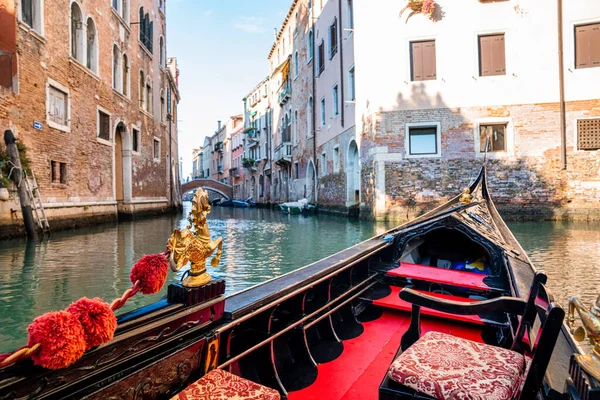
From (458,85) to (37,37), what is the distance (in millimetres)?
8510

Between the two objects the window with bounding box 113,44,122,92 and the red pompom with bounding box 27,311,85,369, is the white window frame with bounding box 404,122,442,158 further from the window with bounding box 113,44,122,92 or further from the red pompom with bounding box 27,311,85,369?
the red pompom with bounding box 27,311,85,369

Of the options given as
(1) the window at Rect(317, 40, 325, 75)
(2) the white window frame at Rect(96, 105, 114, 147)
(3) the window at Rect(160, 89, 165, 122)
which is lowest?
(2) the white window frame at Rect(96, 105, 114, 147)

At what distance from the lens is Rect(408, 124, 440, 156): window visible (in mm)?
9438

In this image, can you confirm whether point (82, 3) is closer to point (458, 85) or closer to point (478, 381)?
point (458, 85)

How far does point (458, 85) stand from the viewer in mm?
9273

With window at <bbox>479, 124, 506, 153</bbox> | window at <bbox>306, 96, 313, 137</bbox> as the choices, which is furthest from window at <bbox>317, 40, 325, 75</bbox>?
window at <bbox>479, 124, 506, 153</bbox>

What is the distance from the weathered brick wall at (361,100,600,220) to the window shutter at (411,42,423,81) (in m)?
0.88

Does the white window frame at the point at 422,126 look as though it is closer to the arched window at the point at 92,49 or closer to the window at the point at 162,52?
the arched window at the point at 92,49

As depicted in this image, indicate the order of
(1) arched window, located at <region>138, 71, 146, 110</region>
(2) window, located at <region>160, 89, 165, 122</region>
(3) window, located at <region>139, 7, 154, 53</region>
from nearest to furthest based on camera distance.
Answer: (1) arched window, located at <region>138, 71, 146, 110</region>, (3) window, located at <region>139, 7, 154, 53</region>, (2) window, located at <region>160, 89, 165, 122</region>

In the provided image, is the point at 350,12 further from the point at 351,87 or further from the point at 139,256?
the point at 139,256

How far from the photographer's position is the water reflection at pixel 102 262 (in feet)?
11.0

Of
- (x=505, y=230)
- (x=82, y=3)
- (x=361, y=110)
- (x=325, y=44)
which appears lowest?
(x=505, y=230)

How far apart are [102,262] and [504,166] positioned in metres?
8.39

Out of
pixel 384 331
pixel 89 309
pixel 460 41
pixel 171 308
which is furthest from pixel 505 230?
pixel 460 41
